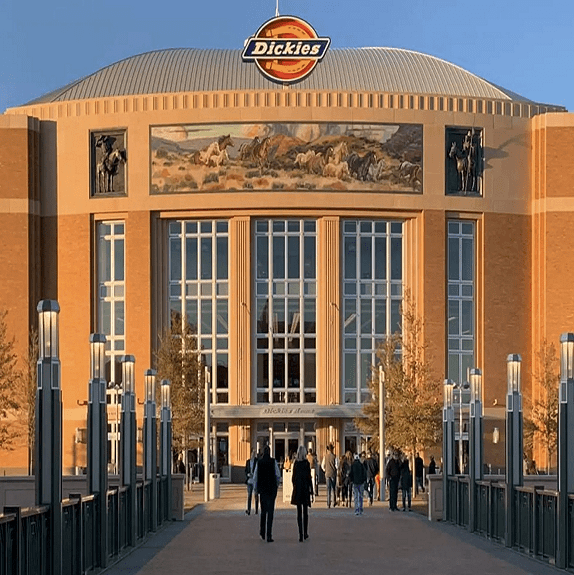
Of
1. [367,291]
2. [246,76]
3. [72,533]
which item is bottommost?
→ [72,533]

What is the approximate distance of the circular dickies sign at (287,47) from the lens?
7788cm

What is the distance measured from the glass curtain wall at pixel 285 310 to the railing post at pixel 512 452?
5013 cm

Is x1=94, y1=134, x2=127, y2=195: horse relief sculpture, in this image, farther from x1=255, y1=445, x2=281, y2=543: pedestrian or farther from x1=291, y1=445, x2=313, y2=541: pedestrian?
x1=255, y1=445, x2=281, y2=543: pedestrian

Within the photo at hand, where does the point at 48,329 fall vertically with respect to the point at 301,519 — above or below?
above

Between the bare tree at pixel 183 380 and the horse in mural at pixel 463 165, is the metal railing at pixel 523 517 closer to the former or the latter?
the bare tree at pixel 183 380

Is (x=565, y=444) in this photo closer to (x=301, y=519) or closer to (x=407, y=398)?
(x=301, y=519)

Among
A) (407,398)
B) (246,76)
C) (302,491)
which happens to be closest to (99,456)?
(302,491)

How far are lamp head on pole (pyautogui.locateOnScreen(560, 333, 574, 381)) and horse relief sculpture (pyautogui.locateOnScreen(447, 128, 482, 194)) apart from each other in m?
55.9

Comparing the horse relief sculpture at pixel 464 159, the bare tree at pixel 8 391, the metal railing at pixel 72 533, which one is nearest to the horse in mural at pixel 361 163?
the horse relief sculpture at pixel 464 159

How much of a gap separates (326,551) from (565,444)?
4786 millimetres

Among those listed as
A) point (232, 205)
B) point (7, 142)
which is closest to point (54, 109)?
point (7, 142)

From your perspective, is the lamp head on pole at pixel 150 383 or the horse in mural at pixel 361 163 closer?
the lamp head on pole at pixel 150 383

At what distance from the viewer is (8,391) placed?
252 feet

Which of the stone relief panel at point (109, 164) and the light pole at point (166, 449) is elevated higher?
the stone relief panel at point (109, 164)
